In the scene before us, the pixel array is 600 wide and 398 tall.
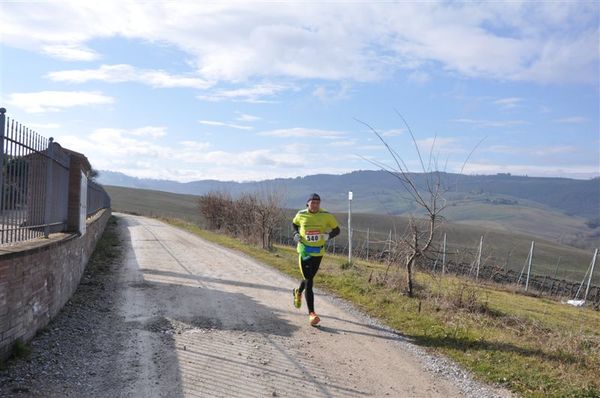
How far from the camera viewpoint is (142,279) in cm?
1177

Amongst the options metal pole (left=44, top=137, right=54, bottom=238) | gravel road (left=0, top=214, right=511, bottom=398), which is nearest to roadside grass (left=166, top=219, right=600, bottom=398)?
gravel road (left=0, top=214, right=511, bottom=398)

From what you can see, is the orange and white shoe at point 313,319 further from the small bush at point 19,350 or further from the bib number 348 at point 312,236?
the small bush at point 19,350

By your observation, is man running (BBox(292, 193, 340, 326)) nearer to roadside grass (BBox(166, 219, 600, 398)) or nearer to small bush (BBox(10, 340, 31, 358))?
roadside grass (BBox(166, 219, 600, 398))

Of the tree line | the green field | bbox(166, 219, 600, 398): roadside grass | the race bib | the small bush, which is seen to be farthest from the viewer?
the green field

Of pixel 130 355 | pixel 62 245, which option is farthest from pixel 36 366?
pixel 62 245

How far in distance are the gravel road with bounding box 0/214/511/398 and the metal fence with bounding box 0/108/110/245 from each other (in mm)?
1382

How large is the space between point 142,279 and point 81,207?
7.32 feet

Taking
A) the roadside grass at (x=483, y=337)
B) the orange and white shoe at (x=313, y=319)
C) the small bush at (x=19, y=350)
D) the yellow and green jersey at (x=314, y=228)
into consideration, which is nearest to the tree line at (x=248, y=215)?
the roadside grass at (x=483, y=337)

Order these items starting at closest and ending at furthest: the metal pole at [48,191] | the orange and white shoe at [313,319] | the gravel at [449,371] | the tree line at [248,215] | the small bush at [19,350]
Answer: the small bush at [19,350]
the gravel at [449,371]
the metal pole at [48,191]
the orange and white shoe at [313,319]
the tree line at [248,215]

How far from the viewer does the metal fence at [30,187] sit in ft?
19.3

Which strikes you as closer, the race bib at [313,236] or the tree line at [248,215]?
the race bib at [313,236]

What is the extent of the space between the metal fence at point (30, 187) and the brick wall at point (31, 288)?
0.35 meters

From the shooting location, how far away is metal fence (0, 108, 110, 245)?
19.3 ft

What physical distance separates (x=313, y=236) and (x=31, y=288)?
4.17 metres
